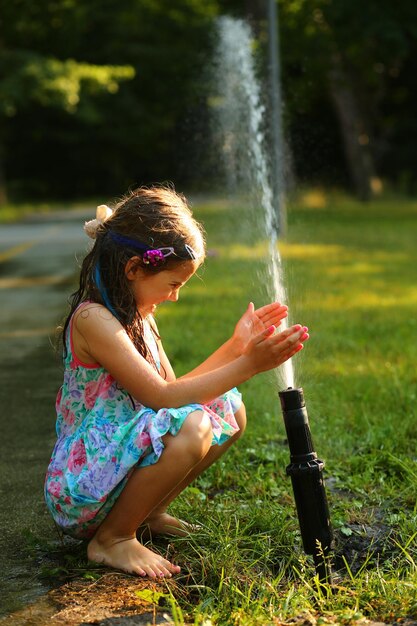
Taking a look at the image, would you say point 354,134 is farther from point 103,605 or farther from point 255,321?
point 103,605

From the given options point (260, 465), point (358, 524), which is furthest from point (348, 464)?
point (358, 524)

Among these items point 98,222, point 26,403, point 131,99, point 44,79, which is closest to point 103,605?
point 98,222

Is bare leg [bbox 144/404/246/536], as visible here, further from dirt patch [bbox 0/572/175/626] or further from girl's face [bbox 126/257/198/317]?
girl's face [bbox 126/257/198/317]

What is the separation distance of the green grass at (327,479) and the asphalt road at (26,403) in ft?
1.56

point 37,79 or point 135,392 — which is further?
point 37,79

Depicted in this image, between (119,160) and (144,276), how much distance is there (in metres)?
37.2

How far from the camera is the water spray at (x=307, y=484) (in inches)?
116

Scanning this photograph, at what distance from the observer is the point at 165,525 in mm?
3246

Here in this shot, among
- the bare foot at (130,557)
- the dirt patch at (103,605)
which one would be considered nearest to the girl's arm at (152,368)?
the bare foot at (130,557)

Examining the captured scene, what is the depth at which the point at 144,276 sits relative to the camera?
10.4ft

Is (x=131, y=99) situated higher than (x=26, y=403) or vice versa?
(x=131, y=99)

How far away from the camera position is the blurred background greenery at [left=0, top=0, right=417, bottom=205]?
2691 cm

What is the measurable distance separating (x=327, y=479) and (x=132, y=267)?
122 centimetres

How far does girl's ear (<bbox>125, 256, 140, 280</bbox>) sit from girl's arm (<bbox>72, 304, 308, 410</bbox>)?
132 mm
